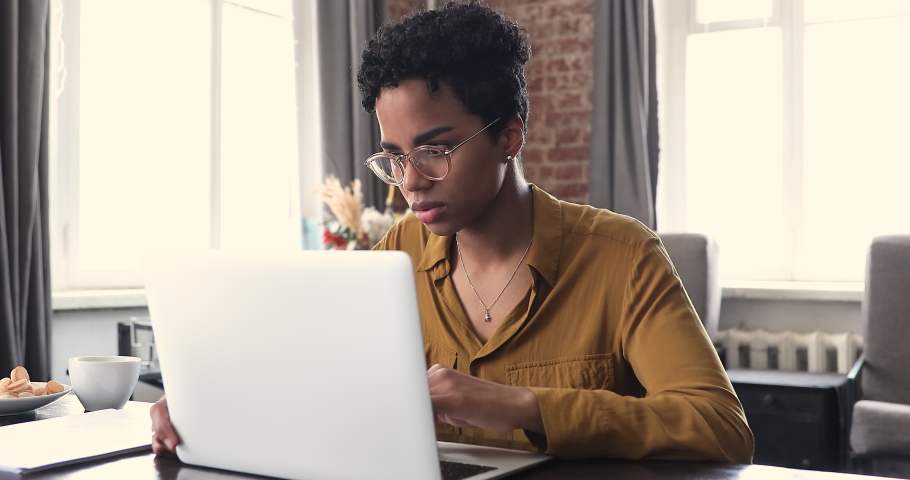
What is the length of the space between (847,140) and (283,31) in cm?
247

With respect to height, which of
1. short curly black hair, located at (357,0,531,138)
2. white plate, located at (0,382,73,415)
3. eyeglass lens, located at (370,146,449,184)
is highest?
short curly black hair, located at (357,0,531,138)

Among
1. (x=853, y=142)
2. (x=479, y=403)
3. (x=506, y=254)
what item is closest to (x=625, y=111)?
(x=853, y=142)

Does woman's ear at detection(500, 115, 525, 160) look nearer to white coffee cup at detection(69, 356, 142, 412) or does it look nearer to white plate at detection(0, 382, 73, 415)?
white coffee cup at detection(69, 356, 142, 412)

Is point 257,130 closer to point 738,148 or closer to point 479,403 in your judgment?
point 738,148

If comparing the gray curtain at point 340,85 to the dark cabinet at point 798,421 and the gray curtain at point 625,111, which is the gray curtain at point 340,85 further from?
the dark cabinet at point 798,421

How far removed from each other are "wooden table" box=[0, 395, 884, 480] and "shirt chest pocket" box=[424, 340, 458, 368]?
1.40 ft

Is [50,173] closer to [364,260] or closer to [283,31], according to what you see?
[283,31]

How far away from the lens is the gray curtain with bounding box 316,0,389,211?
387cm

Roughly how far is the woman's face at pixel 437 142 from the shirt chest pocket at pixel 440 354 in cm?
21

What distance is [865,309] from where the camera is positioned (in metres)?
3.22

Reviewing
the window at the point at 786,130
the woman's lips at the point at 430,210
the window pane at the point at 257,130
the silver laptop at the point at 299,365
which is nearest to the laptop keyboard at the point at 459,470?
the silver laptop at the point at 299,365

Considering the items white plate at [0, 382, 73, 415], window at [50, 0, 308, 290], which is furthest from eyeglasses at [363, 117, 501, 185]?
window at [50, 0, 308, 290]

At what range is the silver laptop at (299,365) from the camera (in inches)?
32.4

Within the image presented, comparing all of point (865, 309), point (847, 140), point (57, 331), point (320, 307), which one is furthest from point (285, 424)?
point (847, 140)
